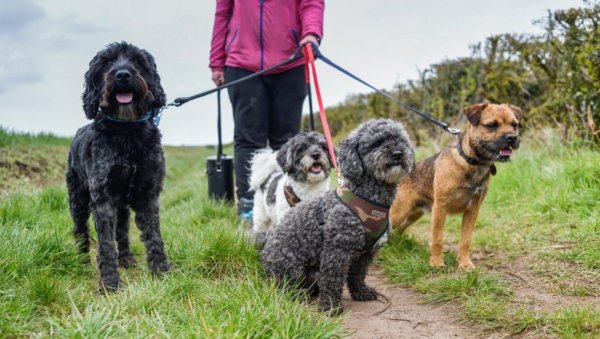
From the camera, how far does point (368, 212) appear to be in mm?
3809

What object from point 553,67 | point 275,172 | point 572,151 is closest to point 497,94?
point 553,67

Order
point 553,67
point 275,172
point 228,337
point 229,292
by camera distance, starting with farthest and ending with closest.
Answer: point 553,67 → point 275,172 → point 229,292 → point 228,337

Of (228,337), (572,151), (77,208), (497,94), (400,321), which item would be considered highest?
(497,94)

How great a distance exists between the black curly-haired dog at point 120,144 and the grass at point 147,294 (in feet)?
1.31

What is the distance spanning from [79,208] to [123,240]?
1.65ft

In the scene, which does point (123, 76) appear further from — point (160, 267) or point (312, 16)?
point (312, 16)

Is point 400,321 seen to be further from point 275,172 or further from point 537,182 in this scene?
point 537,182

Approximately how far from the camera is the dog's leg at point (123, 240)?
16.6 feet

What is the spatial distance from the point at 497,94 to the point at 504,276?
649 centimetres

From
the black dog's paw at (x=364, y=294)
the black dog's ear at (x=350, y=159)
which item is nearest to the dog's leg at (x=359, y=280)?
the black dog's paw at (x=364, y=294)

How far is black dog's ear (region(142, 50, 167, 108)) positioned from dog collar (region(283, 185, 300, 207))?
60.1 inches

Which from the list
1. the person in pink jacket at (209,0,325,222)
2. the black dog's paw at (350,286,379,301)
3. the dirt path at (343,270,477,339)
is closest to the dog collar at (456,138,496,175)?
the dirt path at (343,270,477,339)

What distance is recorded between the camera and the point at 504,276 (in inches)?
187

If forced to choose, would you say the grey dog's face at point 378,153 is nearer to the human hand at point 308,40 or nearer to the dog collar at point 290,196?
the dog collar at point 290,196
